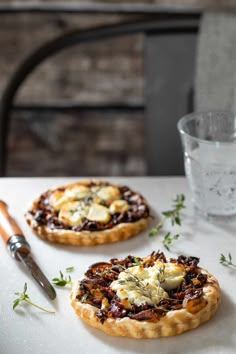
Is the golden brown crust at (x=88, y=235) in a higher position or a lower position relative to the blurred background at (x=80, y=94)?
higher

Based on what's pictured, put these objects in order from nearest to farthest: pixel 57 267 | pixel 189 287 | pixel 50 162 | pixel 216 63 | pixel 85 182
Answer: pixel 189 287 < pixel 57 267 < pixel 85 182 < pixel 216 63 < pixel 50 162

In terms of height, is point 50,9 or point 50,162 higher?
point 50,9

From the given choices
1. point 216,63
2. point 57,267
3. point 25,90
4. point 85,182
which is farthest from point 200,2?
point 57,267

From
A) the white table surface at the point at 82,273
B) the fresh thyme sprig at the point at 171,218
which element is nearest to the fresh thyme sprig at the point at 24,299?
the white table surface at the point at 82,273

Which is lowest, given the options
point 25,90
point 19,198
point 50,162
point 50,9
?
point 50,162

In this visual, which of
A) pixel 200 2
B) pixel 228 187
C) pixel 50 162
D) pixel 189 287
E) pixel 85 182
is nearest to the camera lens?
pixel 189 287

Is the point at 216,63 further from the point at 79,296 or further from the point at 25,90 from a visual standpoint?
the point at 79,296

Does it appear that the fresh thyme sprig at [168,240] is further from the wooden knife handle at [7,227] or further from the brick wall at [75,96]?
the brick wall at [75,96]
